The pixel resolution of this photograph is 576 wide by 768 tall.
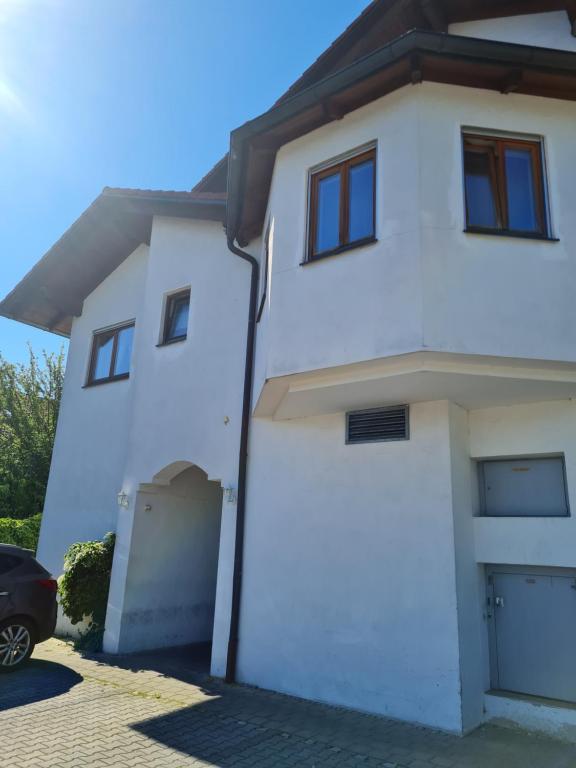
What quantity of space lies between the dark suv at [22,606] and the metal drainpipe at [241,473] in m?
2.75

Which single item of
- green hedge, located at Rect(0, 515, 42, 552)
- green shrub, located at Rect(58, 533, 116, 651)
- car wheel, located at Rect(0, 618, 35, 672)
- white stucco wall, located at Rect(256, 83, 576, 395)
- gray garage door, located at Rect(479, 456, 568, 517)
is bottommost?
car wheel, located at Rect(0, 618, 35, 672)

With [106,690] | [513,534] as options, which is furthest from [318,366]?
[106,690]

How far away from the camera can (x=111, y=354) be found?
11.9 m

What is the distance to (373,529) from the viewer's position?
6.69m

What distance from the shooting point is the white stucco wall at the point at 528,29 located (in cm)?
723

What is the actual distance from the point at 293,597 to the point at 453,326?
4.02 meters

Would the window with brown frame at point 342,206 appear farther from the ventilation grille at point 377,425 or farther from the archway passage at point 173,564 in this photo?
the archway passage at point 173,564

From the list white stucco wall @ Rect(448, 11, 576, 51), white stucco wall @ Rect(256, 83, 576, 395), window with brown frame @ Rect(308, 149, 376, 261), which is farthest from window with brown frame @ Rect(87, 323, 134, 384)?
white stucco wall @ Rect(448, 11, 576, 51)

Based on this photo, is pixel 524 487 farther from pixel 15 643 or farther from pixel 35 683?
pixel 15 643

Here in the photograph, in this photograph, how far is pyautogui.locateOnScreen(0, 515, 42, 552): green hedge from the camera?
50.4 ft

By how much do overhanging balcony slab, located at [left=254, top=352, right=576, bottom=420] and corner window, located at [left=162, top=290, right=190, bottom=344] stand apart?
3.53 meters

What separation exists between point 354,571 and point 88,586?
5.08 m

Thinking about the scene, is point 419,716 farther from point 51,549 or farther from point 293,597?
point 51,549

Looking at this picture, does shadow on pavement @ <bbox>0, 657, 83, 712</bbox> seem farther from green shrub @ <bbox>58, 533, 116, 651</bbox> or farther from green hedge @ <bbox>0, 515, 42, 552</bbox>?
green hedge @ <bbox>0, 515, 42, 552</bbox>
